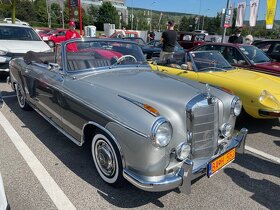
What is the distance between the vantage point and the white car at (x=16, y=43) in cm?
765

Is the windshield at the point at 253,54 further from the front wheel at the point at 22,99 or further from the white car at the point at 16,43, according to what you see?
the white car at the point at 16,43

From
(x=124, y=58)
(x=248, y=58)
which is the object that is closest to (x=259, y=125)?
(x=248, y=58)

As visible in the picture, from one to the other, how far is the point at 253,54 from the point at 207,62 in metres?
1.82

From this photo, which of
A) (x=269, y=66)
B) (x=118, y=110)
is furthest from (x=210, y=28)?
(x=118, y=110)

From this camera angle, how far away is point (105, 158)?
3.02 m

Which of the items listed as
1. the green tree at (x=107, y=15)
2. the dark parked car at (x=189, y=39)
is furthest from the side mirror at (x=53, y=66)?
the green tree at (x=107, y=15)

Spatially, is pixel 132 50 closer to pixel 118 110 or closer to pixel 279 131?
pixel 118 110

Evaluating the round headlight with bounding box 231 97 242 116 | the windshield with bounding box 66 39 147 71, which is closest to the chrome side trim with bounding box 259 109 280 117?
the round headlight with bounding box 231 97 242 116

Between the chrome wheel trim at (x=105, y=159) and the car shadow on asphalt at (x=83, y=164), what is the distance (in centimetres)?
13

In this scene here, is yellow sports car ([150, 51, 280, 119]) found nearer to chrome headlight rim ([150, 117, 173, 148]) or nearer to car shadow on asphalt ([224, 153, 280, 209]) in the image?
car shadow on asphalt ([224, 153, 280, 209])

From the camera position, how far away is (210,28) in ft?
251

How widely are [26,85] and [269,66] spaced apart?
5492 millimetres

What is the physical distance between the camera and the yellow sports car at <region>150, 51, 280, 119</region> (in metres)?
4.52

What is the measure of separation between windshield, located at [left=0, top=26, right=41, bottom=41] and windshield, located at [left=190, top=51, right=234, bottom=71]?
5.80 metres
